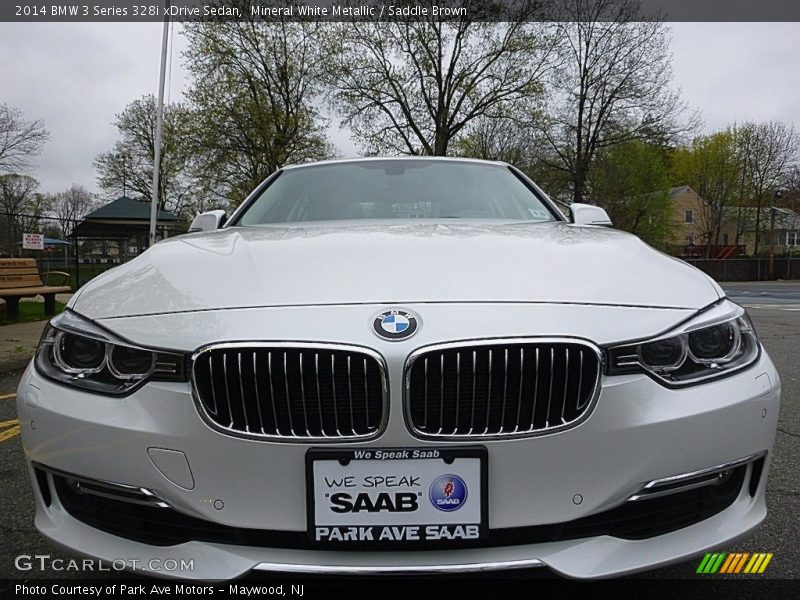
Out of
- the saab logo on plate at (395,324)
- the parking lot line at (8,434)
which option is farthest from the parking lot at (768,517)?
the saab logo on plate at (395,324)

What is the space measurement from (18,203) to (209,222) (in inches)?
1650

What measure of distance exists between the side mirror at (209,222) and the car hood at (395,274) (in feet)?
2.21

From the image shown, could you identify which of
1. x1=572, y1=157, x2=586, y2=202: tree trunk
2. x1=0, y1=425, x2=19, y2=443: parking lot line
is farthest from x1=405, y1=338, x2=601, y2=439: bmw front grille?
x1=572, y1=157, x2=586, y2=202: tree trunk

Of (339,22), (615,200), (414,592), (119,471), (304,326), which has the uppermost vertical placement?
(339,22)

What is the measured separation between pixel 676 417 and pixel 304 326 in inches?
34.8

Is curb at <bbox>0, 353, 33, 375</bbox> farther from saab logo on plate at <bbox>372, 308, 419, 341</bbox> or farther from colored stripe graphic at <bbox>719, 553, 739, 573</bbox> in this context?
colored stripe graphic at <bbox>719, 553, 739, 573</bbox>

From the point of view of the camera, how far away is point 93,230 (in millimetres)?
21859

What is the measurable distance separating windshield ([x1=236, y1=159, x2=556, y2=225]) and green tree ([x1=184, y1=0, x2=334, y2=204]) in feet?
70.1

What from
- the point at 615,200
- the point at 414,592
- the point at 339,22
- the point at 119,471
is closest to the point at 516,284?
the point at 414,592

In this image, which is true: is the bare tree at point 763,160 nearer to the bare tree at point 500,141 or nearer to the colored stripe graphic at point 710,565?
the bare tree at point 500,141

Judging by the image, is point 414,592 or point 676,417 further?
point 414,592

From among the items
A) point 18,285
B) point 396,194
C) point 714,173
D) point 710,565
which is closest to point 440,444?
point 710,565

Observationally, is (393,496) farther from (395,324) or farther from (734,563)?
(734,563)

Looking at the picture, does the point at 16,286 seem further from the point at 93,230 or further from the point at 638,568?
the point at 93,230
